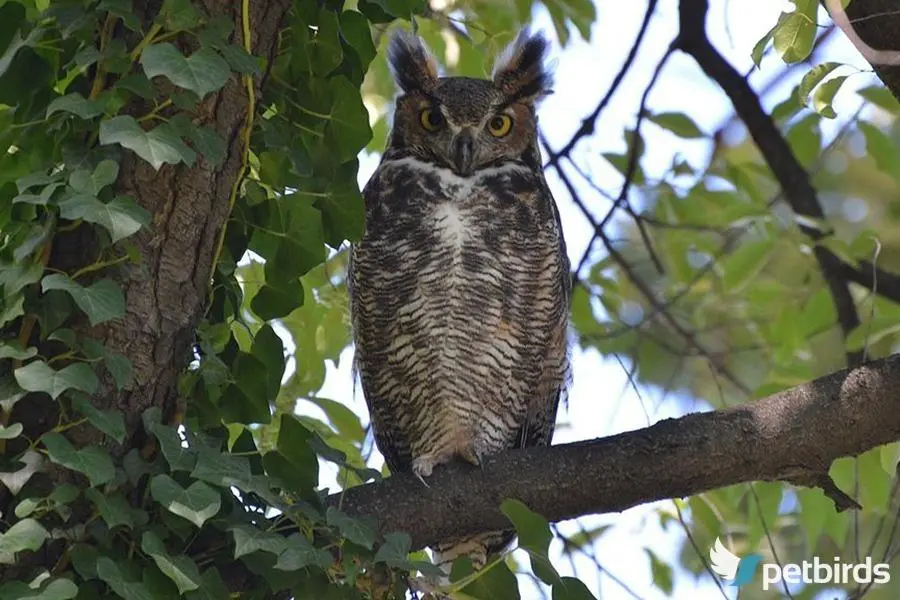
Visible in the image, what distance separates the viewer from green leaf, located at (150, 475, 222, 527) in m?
1.79

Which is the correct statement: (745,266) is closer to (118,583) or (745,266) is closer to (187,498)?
(187,498)

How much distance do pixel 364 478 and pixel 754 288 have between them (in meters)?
1.85

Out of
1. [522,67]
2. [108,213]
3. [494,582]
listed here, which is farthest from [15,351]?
[522,67]

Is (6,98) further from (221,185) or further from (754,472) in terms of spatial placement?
(754,472)

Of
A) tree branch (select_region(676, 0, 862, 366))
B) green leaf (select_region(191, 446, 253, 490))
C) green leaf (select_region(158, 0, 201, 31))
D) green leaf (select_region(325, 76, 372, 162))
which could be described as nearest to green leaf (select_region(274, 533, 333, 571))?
green leaf (select_region(191, 446, 253, 490))

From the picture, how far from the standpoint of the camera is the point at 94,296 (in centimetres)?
181

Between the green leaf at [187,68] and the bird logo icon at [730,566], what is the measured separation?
177 cm

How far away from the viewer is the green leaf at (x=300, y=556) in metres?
1.80

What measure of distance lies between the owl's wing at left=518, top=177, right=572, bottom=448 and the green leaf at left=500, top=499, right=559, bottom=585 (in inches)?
50.4

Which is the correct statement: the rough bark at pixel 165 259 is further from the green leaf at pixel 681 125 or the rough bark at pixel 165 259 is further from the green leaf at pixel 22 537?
the green leaf at pixel 681 125

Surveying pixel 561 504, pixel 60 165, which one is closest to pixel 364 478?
pixel 561 504

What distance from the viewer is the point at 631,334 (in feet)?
14.7

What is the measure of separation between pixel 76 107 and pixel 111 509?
57cm

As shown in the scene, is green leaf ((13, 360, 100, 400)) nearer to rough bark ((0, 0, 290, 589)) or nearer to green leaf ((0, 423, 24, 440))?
green leaf ((0, 423, 24, 440))
